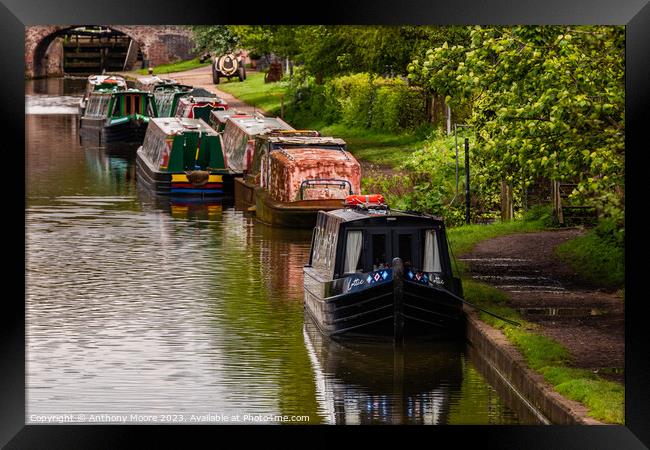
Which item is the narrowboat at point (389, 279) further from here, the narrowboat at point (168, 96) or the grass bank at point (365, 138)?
the narrowboat at point (168, 96)

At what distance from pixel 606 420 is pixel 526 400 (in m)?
3.12

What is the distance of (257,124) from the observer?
139 ft

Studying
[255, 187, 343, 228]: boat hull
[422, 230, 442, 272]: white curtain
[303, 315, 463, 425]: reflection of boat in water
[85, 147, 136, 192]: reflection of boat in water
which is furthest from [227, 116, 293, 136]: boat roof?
[422, 230, 442, 272]: white curtain

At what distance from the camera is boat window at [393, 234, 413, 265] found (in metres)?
21.3

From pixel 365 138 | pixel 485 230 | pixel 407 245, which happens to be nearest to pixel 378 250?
pixel 407 245

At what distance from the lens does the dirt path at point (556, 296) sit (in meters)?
18.3

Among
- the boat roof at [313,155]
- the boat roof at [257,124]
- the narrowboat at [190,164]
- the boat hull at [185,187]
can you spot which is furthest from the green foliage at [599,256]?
the narrowboat at [190,164]

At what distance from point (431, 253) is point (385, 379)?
222 cm

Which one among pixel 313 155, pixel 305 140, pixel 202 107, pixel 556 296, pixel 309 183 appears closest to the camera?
pixel 556 296

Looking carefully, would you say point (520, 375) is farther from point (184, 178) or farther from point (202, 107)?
point (202, 107)

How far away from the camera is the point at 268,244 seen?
33.1 metres

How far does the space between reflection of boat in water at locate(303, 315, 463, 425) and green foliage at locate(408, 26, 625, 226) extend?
2908 millimetres
